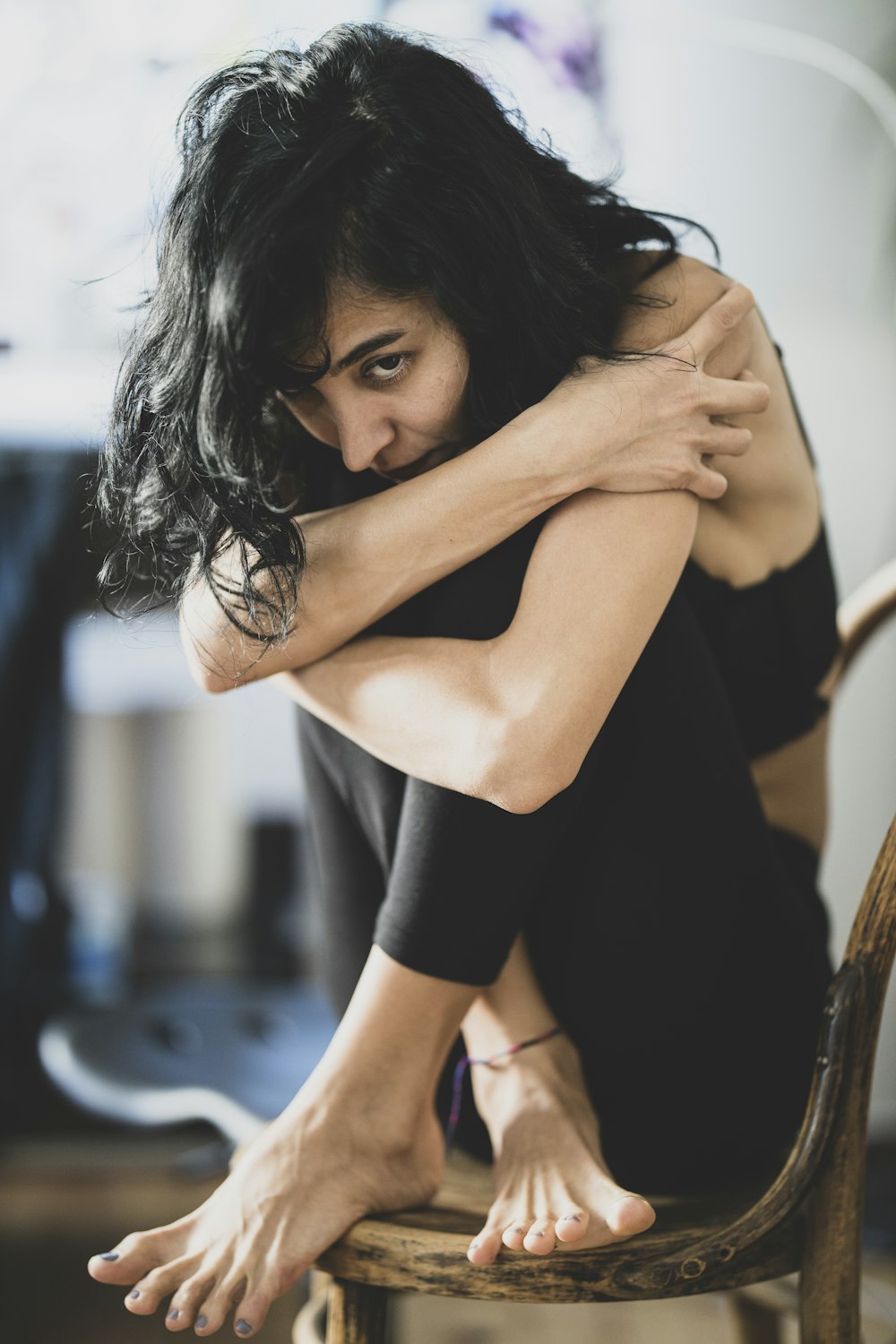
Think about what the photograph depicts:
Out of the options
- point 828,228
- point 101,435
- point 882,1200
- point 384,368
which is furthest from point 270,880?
point 384,368

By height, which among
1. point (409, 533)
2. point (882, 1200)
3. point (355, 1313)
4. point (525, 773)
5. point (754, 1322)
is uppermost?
point (409, 533)

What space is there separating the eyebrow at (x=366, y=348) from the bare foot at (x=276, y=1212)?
0.44 m

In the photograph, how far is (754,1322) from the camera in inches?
38.6

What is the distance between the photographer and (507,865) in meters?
0.66

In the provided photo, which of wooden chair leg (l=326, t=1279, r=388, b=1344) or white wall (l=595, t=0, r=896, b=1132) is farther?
white wall (l=595, t=0, r=896, b=1132)

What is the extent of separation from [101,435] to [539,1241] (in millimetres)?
1369

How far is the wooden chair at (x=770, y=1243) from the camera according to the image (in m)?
0.59

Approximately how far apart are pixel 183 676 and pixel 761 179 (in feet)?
3.94

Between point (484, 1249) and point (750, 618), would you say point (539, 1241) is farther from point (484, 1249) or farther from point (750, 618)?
point (750, 618)

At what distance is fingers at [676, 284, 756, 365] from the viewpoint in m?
0.74

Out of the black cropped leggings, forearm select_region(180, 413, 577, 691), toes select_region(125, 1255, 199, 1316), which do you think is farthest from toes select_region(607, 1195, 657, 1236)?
forearm select_region(180, 413, 577, 691)

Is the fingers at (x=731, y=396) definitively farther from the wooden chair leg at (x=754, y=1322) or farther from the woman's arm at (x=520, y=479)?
the wooden chair leg at (x=754, y=1322)

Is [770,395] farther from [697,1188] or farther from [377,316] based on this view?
[697,1188]

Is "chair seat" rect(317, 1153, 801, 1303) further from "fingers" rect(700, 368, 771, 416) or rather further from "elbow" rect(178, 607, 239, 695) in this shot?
"fingers" rect(700, 368, 771, 416)
